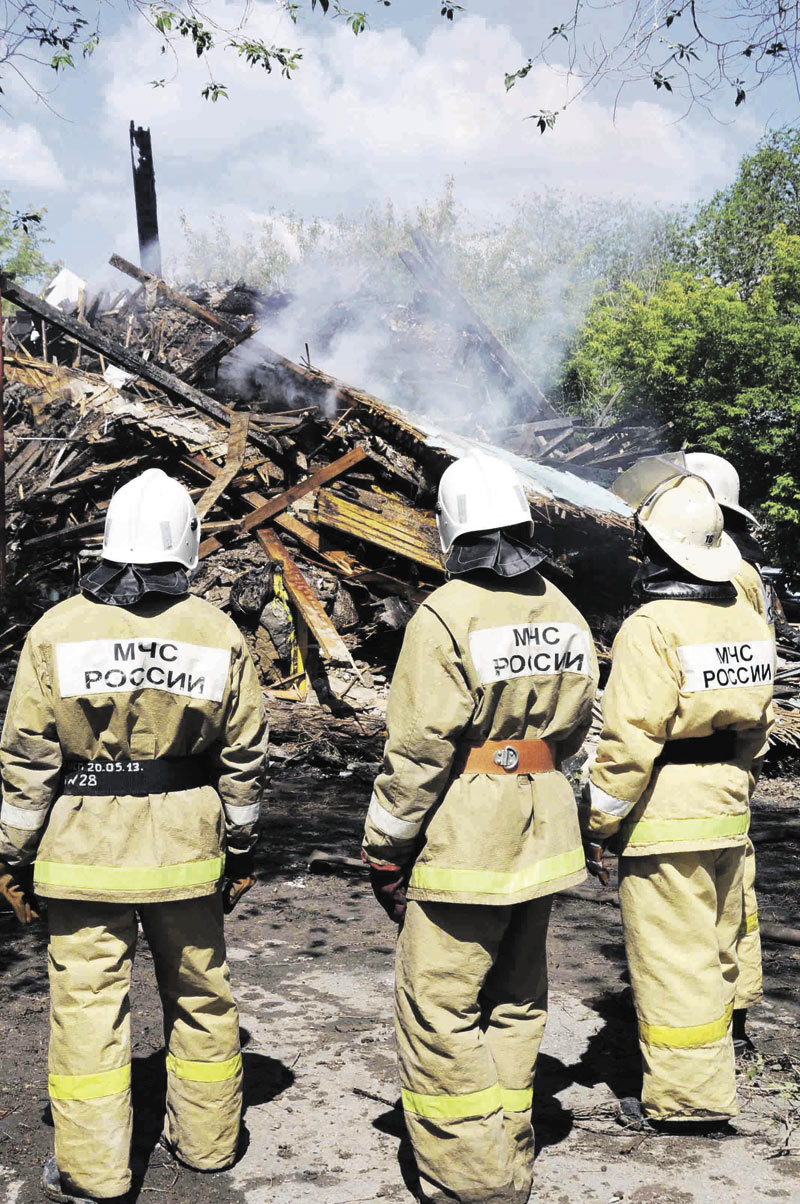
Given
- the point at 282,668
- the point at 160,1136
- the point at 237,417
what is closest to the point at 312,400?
the point at 237,417

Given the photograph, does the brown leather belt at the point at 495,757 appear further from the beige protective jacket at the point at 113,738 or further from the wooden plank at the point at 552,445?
the wooden plank at the point at 552,445

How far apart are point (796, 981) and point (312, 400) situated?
9.81 meters

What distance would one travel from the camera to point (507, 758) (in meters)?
2.83

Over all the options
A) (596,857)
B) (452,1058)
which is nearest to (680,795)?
(596,857)

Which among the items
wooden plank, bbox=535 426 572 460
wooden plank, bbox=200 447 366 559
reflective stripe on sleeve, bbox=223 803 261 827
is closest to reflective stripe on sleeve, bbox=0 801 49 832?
reflective stripe on sleeve, bbox=223 803 261 827

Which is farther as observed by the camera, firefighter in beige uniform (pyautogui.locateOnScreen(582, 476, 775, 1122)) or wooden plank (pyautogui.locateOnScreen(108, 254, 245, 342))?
wooden plank (pyautogui.locateOnScreen(108, 254, 245, 342))

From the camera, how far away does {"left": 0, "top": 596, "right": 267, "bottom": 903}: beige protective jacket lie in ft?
9.18

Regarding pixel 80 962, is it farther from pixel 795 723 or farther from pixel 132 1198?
pixel 795 723

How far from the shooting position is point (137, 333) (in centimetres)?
1652

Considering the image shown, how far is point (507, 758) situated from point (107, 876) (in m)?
1.14

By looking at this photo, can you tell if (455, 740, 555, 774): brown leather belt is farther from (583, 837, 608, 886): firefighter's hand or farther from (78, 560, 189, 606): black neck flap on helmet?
(78, 560, 189, 606): black neck flap on helmet

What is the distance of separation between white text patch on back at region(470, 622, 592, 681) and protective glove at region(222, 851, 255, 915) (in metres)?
0.99

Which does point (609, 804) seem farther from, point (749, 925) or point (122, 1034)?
point (122, 1034)

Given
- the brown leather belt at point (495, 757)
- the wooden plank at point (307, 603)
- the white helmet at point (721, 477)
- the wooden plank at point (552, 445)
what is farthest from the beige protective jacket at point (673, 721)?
the wooden plank at point (552, 445)
